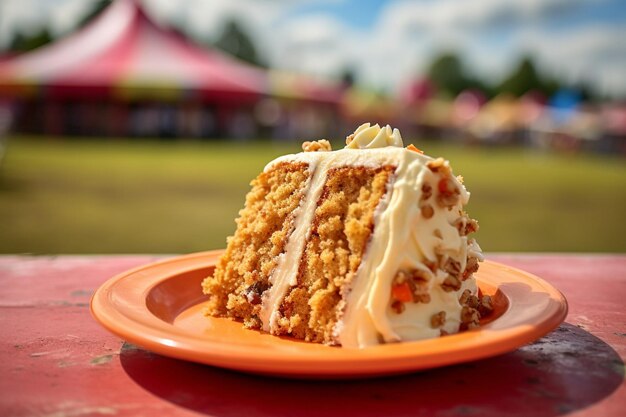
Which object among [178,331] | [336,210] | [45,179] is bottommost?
[45,179]

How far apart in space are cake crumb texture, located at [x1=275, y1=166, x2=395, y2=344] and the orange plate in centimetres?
8

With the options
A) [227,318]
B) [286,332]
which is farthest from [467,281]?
[227,318]

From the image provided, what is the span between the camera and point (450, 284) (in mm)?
1731

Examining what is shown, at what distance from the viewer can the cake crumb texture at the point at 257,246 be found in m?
2.01

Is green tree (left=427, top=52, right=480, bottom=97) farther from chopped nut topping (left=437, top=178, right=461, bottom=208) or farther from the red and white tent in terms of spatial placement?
chopped nut topping (left=437, top=178, right=461, bottom=208)

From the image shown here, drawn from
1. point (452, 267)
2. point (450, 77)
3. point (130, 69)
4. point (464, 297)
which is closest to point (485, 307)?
point (464, 297)

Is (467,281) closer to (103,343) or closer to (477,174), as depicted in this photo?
(103,343)

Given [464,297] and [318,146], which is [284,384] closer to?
[464,297]

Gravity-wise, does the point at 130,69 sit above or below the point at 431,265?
above

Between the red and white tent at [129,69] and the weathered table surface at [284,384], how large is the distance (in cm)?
2684

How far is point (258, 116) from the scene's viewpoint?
109 feet

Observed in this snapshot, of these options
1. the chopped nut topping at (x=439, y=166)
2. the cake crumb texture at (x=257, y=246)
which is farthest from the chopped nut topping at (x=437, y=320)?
the cake crumb texture at (x=257, y=246)

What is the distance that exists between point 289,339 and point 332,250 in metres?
0.29

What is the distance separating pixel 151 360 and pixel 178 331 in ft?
0.81
